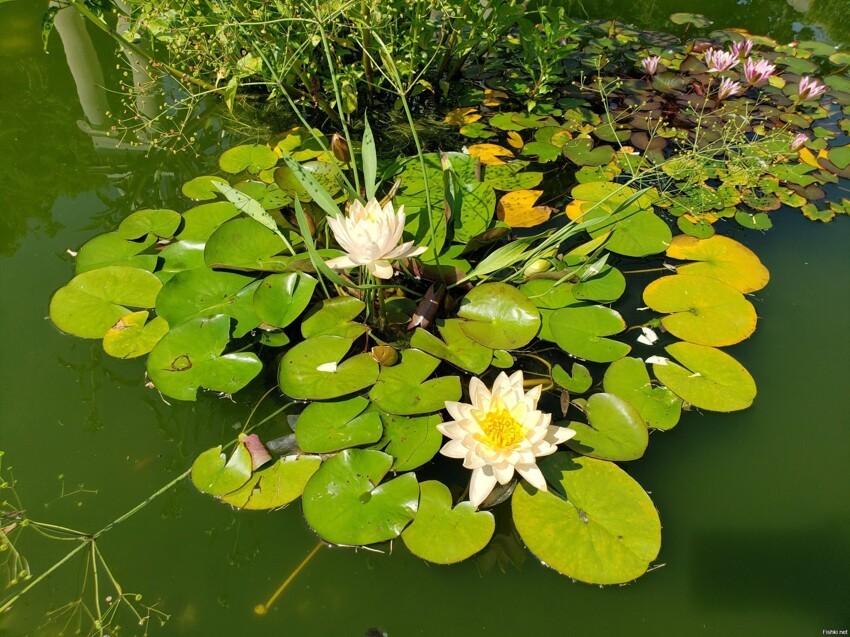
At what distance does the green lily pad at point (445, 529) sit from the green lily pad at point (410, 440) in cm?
9

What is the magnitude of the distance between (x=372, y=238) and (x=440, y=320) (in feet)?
1.54

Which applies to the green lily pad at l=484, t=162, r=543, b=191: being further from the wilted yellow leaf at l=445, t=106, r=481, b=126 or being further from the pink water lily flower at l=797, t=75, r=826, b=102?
the pink water lily flower at l=797, t=75, r=826, b=102

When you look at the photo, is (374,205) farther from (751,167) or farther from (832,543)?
(751,167)

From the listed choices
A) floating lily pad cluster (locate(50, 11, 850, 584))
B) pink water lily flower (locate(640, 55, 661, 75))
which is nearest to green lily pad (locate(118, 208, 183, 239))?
floating lily pad cluster (locate(50, 11, 850, 584))

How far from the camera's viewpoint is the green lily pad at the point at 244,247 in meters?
1.81

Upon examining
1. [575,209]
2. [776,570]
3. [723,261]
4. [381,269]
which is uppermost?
[381,269]

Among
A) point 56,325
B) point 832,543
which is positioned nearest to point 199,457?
point 56,325

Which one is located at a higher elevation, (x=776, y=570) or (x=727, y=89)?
(x=727, y=89)

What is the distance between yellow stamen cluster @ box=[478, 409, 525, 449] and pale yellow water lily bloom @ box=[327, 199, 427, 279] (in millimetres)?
432

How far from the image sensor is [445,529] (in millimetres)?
1327

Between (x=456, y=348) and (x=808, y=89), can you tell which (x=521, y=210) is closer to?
(x=456, y=348)

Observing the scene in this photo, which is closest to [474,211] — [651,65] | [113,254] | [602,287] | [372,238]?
[602,287]

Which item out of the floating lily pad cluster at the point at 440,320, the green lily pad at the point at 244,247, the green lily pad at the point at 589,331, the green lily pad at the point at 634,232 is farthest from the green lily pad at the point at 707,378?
the green lily pad at the point at 244,247

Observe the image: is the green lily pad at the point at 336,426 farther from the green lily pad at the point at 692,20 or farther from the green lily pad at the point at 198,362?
the green lily pad at the point at 692,20
